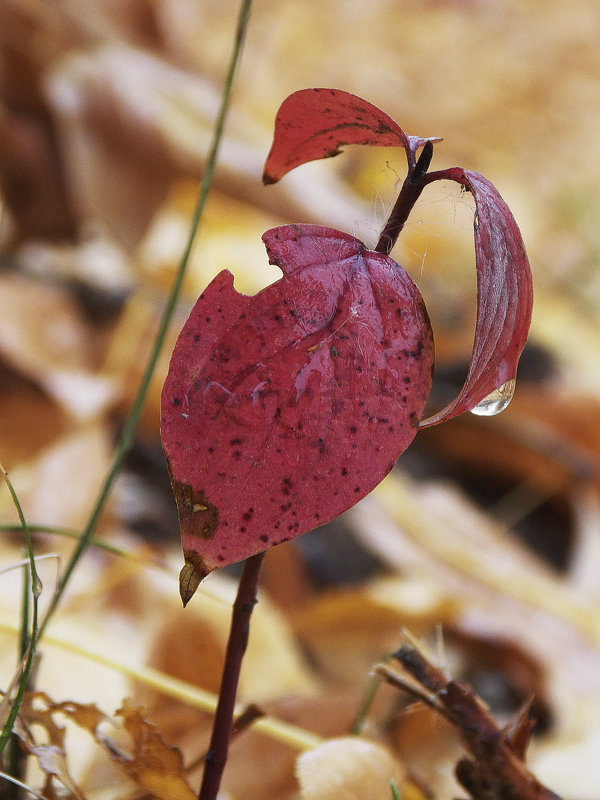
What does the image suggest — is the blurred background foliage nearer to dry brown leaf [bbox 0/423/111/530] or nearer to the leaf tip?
dry brown leaf [bbox 0/423/111/530]

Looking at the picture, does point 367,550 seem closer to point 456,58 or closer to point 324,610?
point 324,610

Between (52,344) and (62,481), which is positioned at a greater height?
(52,344)

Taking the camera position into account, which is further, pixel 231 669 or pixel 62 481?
pixel 62 481

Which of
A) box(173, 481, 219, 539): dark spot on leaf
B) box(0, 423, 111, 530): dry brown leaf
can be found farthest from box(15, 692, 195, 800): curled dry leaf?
box(0, 423, 111, 530): dry brown leaf

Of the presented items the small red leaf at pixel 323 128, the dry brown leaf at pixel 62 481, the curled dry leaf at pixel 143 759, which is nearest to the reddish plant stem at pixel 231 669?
the curled dry leaf at pixel 143 759

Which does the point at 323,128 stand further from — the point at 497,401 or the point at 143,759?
the point at 143,759

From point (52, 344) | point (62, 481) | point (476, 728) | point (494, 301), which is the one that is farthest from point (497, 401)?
point (52, 344)

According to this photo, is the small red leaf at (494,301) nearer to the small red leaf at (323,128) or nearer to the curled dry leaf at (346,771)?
the small red leaf at (323,128)
